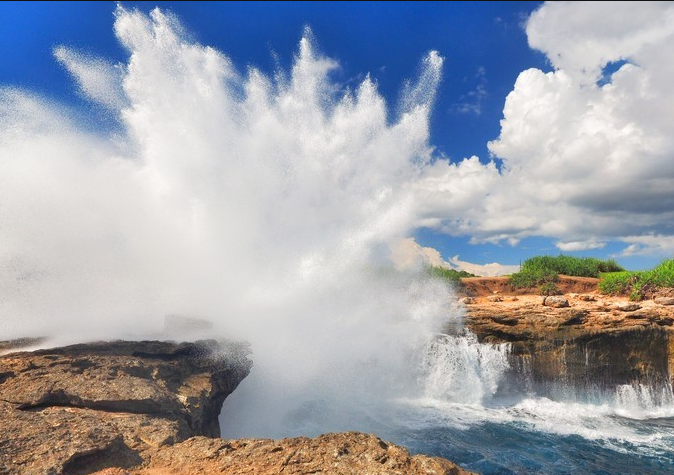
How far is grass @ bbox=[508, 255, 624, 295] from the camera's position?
25.5 metres

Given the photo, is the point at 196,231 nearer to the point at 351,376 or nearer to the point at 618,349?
the point at 351,376

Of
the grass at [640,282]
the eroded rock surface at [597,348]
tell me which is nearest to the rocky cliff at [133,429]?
the eroded rock surface at [597,348]

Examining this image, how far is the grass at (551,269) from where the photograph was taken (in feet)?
83.6

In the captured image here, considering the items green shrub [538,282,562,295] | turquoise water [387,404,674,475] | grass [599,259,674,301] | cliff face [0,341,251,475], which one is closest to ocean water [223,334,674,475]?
turquoise water [387,404,674,475]

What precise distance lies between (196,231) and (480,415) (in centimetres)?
1328

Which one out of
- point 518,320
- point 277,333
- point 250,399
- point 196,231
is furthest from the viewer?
point 196,231

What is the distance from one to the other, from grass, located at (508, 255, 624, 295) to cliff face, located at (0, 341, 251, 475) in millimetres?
21756

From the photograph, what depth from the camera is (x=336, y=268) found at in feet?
61.0

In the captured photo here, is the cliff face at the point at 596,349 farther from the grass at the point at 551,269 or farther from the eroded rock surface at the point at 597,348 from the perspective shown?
the grass at the point at 551,269

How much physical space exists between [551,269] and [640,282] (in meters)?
7.85

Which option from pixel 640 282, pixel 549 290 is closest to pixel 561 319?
pixel 640 282

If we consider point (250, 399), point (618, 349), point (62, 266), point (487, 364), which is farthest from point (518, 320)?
point (62, 266)

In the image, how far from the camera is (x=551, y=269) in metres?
27.9

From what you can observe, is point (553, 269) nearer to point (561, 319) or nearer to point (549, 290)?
point (549, 290)
